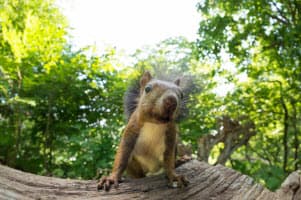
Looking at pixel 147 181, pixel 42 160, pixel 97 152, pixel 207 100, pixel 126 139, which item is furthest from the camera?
pixel 207 100

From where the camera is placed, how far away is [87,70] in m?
5.57

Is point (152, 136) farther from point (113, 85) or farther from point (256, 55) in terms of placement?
point (256, 55)

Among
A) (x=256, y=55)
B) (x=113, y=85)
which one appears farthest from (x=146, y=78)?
(x=256, y=55)

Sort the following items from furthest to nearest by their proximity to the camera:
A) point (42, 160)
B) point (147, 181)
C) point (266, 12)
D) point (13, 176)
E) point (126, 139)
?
point (266, 12)
point (42, 160)
point (126, 139)
point (147, 181)
point (13, 176)

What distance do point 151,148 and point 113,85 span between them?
2873 mm

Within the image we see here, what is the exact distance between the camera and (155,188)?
2297 mm

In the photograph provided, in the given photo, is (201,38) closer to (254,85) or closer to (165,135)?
(254,85)

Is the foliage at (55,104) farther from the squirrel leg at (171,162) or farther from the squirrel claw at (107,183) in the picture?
the squirrel claw at (107,183)

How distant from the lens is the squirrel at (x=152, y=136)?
8.21 ft

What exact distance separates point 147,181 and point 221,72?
534cm

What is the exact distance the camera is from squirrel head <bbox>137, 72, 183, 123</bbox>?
2.48 meters

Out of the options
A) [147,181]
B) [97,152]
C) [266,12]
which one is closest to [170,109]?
[147,181]

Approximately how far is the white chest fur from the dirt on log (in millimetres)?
371

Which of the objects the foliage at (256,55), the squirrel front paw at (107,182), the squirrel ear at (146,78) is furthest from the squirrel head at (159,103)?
the foliage at (256,55)
